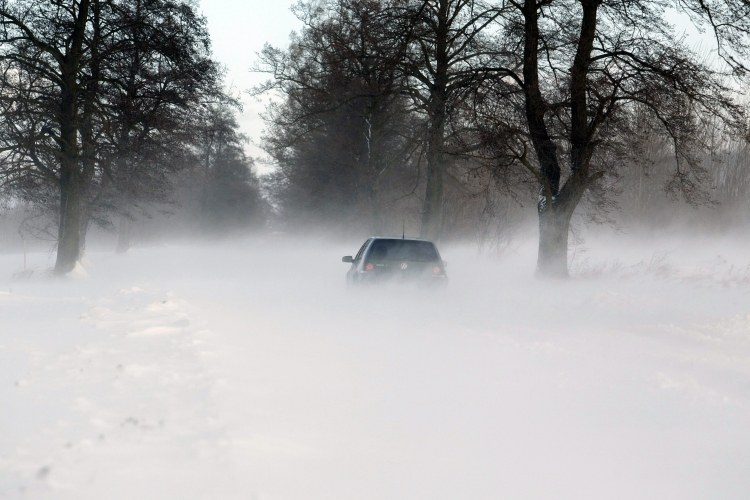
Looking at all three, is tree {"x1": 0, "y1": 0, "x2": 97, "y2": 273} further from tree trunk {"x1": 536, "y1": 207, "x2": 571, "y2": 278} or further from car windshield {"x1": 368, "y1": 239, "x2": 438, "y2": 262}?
tree trunk {"x1": 536, "y1": 207, "x2": 571, "y2": 278}

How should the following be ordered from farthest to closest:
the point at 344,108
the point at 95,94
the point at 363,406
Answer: the point at 344,108 → the point at 95,94 → the point at 363,406

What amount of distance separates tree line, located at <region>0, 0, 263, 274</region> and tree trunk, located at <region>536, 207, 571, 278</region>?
10.1m

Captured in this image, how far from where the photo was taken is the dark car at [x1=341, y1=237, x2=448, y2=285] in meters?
12.6

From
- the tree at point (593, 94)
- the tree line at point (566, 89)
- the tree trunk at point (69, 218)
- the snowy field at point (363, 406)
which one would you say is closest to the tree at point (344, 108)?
the tree line at point (566, 89)

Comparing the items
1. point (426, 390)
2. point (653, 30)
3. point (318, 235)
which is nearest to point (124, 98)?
point (653, 30)

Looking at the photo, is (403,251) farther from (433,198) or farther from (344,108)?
(344,108)

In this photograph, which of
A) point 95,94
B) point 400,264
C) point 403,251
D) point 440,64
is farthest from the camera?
point 440,64

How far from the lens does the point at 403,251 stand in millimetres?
12875

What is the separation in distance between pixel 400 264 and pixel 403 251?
361 mm

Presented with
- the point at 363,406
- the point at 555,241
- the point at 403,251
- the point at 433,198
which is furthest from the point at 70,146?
the point at 363,406

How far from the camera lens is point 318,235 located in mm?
49938

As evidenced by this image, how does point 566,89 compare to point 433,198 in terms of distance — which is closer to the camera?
point 566,89

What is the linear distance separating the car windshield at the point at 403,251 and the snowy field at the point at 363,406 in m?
2.81

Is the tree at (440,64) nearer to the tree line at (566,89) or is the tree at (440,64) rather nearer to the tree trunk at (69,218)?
the tree line at (566,89)
